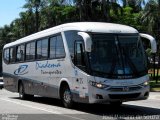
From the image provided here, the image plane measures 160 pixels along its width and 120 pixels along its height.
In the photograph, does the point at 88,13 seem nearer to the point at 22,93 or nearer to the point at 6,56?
the point at 6,56

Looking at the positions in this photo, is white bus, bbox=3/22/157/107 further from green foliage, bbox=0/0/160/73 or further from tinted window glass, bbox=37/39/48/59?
green foliage, bbox=0/0/160/73

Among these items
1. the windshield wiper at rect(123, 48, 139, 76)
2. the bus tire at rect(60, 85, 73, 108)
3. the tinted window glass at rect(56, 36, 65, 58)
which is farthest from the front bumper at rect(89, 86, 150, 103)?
the tinted window glass at rect(56, 36, 65, 58)

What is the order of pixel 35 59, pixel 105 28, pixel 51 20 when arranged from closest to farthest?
1. pixel 105 28
2. pixel 35 59
3. pixel 51 20

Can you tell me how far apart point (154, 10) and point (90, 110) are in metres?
39.5

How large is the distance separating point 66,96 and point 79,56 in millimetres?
2249

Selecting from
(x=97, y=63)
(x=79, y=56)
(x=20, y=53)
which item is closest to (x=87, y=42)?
(x=97, y=63)

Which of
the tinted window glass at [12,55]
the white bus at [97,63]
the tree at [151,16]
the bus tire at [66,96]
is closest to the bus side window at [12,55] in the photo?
A: the tinted window glass at [12,55]

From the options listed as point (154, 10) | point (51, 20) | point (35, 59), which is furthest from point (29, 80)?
point (51, 20)

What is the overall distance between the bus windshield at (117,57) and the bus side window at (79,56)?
16.7 inches

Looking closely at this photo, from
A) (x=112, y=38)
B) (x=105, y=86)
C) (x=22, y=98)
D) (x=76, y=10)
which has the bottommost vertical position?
(x=22, y=98)

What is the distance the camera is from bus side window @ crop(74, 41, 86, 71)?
1657 cm

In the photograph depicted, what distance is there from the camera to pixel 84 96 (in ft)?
54.1

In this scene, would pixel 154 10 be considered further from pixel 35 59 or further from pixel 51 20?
pixel 35 59

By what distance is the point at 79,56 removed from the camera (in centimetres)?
1686
